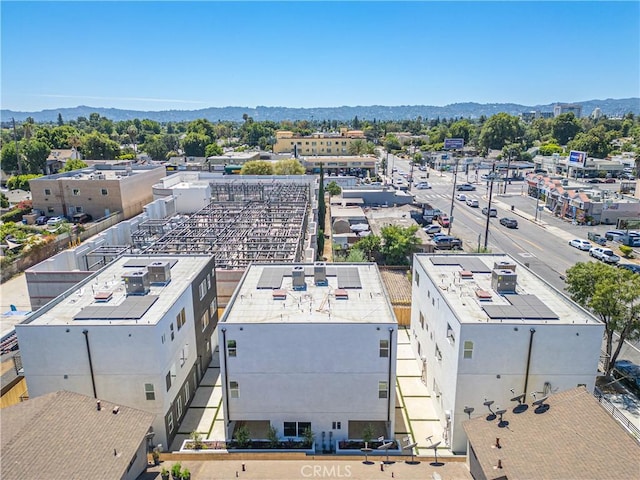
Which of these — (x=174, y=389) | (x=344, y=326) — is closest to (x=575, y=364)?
(x=344, y=326)

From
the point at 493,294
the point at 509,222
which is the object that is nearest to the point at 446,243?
the point at 509,222

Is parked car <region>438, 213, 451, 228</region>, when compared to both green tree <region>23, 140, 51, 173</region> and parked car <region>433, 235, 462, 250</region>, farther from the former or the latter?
green tree <region>23, 140, 51, 173</region>

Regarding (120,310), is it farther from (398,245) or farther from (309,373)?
(398,245)

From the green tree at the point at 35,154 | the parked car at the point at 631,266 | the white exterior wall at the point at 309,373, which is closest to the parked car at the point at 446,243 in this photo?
the parked car at the point at 631,266

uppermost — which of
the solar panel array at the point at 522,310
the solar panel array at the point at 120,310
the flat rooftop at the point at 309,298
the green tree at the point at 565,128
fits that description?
the green tree at the point at 565,128

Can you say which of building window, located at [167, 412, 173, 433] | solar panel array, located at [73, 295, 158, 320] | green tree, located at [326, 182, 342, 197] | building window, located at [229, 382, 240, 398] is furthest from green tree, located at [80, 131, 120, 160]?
building window, located at [229, 382, 240, 398]

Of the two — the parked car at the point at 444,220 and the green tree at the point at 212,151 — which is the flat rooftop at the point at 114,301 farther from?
the green tree at the point at 212,151
